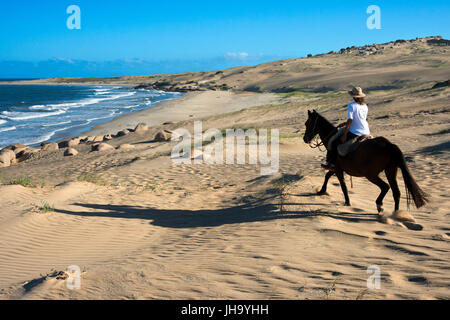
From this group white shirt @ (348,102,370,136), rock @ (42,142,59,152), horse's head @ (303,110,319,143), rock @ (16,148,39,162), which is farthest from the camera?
rock @ (42,142,59,152)

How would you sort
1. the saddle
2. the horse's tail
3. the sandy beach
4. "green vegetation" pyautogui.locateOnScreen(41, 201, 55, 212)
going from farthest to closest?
"green vegetation" pyautogui.locateOnScreen(41, 201, 55, 212) → the saddle → the horse's tail → the sandy beach

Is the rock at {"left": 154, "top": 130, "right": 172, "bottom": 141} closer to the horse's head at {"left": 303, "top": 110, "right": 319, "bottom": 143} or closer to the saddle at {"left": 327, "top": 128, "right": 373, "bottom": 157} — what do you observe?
the horse's head at {"left": 303, "top": 110, "right": 319, "bottom": 143}

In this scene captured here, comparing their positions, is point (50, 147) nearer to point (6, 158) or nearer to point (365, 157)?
point (6, 158)

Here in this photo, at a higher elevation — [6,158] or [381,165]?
[381,165]

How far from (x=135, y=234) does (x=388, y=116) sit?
17.6m

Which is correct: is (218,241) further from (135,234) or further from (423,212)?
(423,212)

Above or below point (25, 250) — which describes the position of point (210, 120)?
above

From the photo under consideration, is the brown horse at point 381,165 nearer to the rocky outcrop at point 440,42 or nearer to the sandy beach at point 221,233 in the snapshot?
the sandy beach at point 221,233

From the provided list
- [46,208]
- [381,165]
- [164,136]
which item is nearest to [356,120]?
[381,165]

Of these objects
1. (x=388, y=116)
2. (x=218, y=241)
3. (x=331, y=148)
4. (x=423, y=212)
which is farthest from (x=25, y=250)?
(x=388, y=116)

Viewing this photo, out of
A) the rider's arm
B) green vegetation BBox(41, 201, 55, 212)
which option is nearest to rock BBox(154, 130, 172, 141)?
green vegetation BBox(41, 201, 55, 212)

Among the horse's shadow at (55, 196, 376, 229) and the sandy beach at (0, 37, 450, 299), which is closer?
the sandy beach at (0, 37, 450, 299)

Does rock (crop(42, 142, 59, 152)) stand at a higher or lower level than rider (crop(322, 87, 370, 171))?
lower
